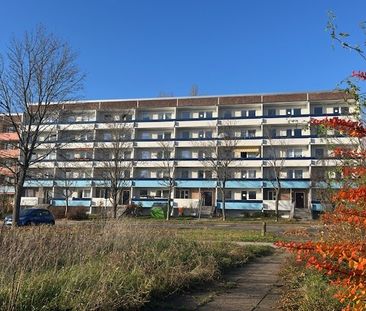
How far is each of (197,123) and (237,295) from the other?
63746 mm

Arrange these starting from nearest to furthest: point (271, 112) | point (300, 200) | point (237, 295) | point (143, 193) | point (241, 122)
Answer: point (237, 295), point (300, 200), point (241, 122), point (271, 112), point (143, 193)

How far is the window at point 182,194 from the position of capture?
71.4 meters

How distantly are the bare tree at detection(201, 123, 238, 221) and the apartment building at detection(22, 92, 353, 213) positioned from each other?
0.71 feet

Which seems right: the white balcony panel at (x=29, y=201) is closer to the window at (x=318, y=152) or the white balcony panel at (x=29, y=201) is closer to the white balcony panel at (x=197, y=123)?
the white balcony panel at (x=197, y=123)

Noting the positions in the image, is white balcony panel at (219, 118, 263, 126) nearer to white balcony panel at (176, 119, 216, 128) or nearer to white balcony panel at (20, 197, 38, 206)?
white balcony panel at (176, 119, 216, 128)

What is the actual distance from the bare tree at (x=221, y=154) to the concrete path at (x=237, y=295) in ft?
172

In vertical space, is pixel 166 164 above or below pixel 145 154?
below

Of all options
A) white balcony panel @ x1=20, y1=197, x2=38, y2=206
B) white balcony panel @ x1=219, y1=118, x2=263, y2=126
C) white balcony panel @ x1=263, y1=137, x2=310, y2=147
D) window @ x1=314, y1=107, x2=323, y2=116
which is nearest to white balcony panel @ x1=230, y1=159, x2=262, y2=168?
white balcony panel @ x1=263, y1=137, x2=310, y2=147

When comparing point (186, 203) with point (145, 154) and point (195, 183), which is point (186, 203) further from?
point (145, 154)

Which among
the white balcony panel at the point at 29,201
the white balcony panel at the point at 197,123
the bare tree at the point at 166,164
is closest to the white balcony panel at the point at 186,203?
the bare tree at the point at 166,164

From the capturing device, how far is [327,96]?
67375 mm

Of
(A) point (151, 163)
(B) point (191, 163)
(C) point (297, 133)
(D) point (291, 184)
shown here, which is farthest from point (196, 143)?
(D) point (291, 184)

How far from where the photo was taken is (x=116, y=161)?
179 ft

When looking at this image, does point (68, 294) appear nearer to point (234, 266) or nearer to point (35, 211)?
point (234, 266)
